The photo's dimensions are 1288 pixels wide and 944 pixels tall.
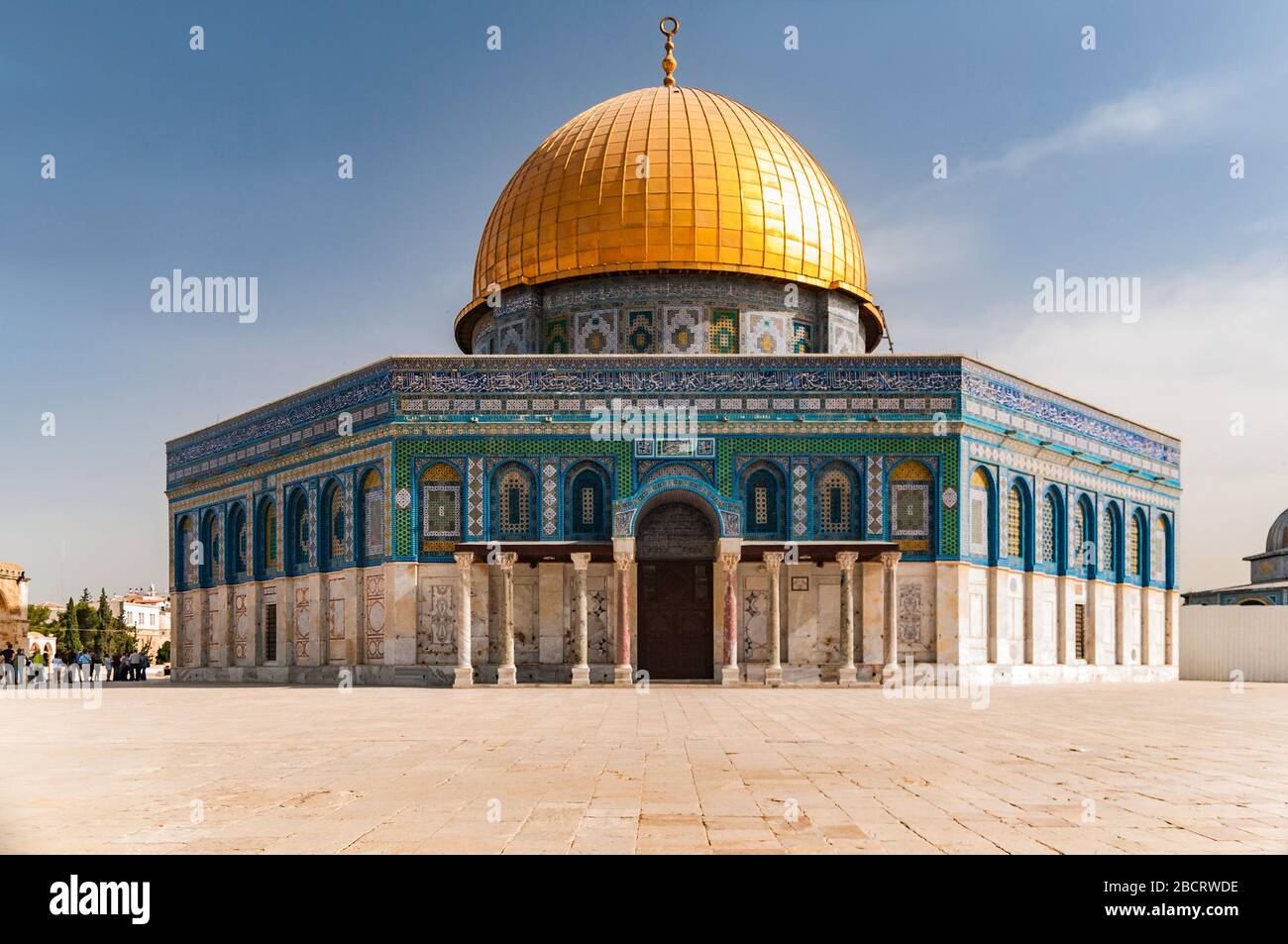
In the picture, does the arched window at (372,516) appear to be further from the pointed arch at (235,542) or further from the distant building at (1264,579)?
the distant building at (1264,579)

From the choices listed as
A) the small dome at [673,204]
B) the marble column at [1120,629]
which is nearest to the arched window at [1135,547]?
the marble column at [1120,629]

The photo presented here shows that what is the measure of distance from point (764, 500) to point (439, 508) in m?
6.68

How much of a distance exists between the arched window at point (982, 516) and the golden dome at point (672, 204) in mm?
6453

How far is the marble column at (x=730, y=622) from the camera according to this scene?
23812 mm

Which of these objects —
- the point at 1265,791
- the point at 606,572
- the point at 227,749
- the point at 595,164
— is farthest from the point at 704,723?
the point at 595,164

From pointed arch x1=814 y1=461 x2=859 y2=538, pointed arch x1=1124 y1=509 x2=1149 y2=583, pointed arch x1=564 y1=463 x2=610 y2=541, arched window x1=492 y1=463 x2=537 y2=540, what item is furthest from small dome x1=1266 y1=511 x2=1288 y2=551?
arched window x1=492 y1=463 x2=537 y2=540

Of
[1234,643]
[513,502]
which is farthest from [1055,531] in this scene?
[513,502]

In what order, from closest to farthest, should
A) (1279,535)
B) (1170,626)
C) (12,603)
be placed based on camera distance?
(1170,626), (12,603), (1279,535)

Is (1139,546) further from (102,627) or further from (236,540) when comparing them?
(102,627)

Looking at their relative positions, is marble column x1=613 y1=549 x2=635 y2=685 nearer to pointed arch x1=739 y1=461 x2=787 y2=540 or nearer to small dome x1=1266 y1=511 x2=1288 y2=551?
pointed arch x1=739 y1=461 x2=787 y2=540

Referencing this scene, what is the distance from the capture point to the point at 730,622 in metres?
24.0
